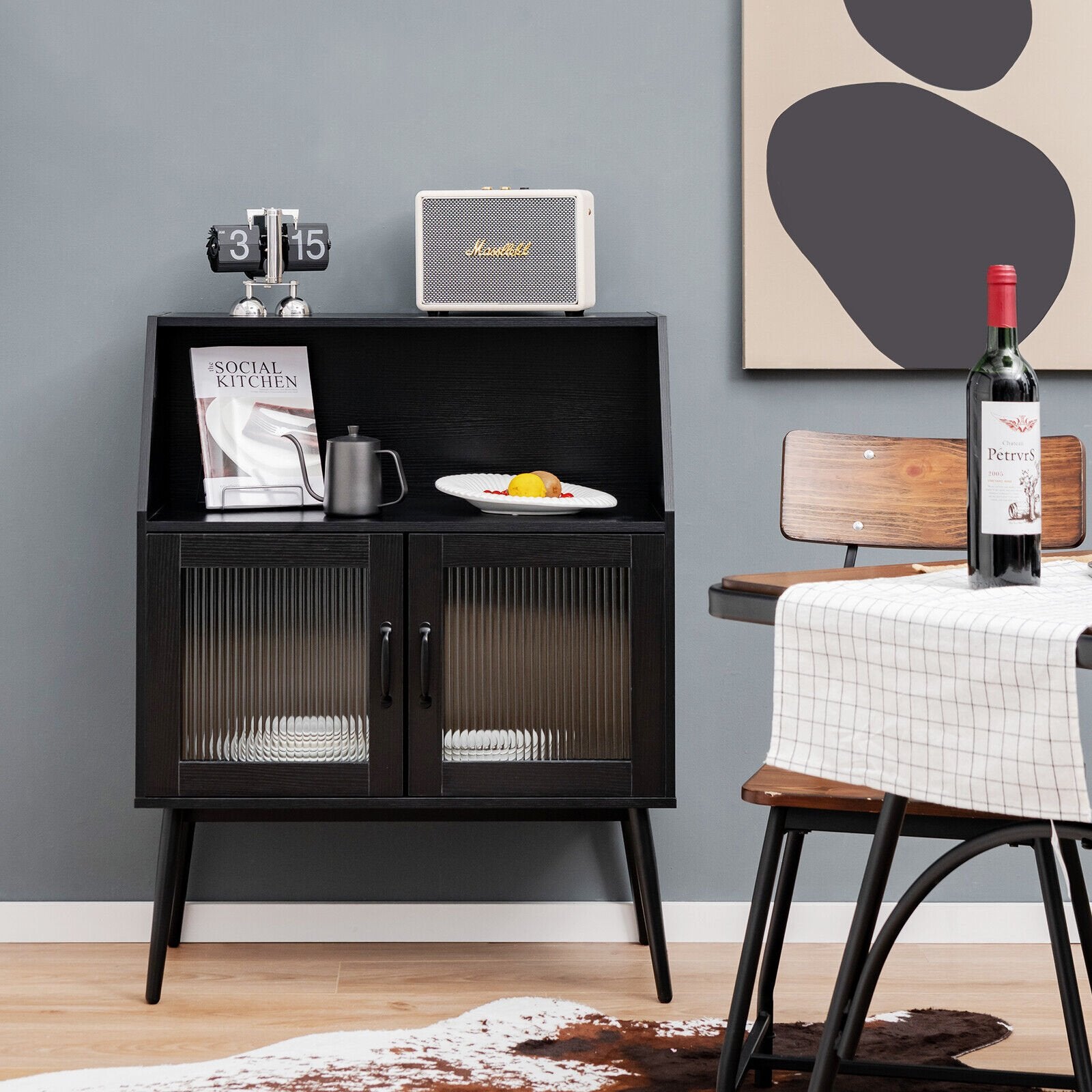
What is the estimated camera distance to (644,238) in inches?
95.8

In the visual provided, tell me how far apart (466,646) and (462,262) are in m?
0.67

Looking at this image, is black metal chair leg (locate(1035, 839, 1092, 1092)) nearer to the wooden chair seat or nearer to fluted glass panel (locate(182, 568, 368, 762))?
the wooden chair seat

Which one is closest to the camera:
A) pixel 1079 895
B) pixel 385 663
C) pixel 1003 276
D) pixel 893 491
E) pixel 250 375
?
pixel 1003 276

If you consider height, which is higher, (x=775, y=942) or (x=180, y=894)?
(x=775, y=942)

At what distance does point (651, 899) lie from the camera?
87.4 inches

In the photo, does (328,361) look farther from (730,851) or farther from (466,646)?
(730,851)

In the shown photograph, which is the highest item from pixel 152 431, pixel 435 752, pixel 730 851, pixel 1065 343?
pixel 1065 343

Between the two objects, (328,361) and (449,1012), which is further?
(328,361)

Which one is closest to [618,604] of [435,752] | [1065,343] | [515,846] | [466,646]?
[466,646]

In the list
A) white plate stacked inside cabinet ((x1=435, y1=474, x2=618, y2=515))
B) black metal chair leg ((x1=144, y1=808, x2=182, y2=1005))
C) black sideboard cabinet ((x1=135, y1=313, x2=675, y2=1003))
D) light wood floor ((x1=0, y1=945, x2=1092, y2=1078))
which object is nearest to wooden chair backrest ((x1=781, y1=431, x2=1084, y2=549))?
black sideboard cabinet ((x1=135, y1=313, x2=675, y2=1003))

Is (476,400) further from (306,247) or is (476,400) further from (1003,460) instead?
(1003,460)

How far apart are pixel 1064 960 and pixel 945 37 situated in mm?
1748

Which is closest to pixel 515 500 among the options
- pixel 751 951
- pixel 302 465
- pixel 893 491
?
pixel 302 465

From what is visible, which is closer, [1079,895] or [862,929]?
[862,929]
